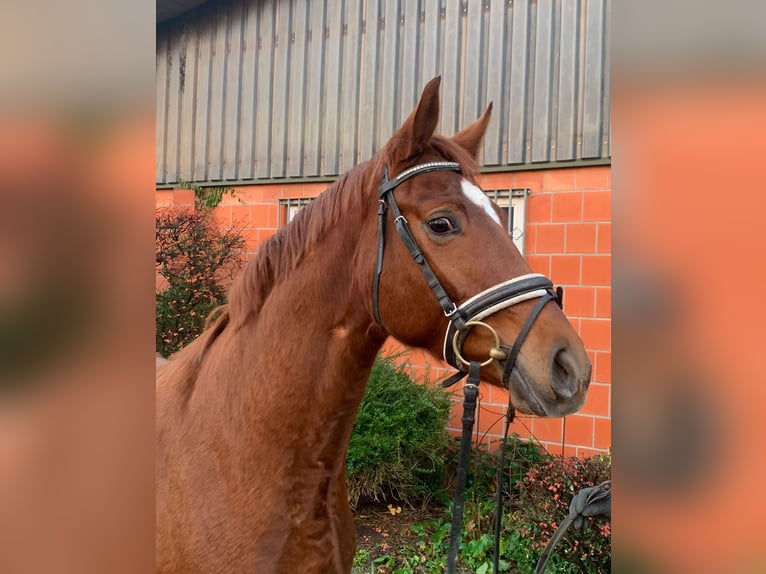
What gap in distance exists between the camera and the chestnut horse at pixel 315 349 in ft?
5.41

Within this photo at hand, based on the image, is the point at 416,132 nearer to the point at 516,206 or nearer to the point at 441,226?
the point at 441,226

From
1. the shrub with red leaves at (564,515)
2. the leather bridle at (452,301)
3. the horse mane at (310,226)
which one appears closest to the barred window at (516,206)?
the shrub with red leaves at (564,515)

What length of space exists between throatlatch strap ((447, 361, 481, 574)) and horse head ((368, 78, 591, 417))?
62mm

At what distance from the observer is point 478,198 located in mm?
1697

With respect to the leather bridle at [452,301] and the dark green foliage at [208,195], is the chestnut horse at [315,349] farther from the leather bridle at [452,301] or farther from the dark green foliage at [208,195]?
the dark green foliage at [208,195]

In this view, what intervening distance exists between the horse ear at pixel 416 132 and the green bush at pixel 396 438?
2968mm

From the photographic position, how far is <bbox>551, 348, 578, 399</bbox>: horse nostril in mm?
1454

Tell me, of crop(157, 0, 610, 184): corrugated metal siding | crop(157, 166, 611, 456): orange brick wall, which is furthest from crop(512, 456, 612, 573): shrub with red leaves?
crop(157, 0, 610, 184): corrugated metal siding

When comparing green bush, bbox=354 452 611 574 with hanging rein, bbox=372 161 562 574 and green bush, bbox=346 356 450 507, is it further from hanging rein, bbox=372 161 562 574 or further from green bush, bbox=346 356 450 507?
hanging rein, bbox=372 161 562 574

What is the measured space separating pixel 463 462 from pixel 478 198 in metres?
0.80

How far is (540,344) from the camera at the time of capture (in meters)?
1.48
